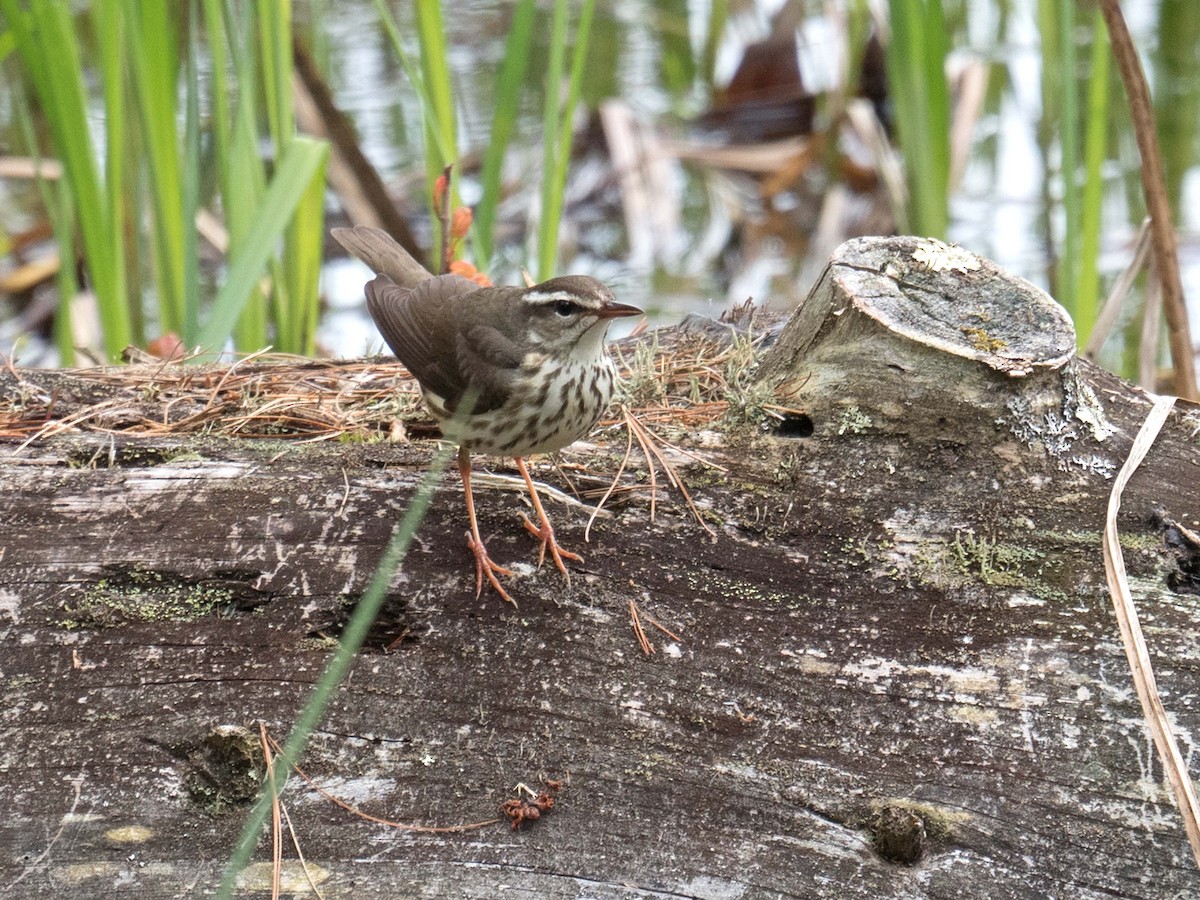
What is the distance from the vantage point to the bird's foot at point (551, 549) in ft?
9.62

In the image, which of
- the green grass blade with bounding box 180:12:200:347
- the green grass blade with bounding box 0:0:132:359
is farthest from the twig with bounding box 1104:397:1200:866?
the green grass blade with bounding box 0:0:132:359

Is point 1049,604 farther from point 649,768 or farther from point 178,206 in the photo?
point 178,206

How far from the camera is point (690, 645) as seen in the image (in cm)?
281

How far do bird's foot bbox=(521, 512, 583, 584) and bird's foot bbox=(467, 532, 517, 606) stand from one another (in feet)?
0.32

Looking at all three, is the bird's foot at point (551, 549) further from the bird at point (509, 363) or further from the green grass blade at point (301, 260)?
the green grass blade at point (301, 260)

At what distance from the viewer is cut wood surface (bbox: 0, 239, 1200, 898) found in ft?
8.27

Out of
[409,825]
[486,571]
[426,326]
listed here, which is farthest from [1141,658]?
[426,326]

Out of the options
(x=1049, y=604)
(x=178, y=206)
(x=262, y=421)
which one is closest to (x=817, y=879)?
(x=1049, y=604)

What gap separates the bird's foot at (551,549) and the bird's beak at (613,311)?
0.63m

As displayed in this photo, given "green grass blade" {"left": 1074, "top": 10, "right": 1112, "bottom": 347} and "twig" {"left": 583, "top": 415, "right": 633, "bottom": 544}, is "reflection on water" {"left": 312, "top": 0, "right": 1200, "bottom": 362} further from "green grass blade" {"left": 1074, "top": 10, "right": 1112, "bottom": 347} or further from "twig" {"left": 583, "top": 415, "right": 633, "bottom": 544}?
"twig" {"left": 583, "top": 415, "right": 633, "bottom": 544}

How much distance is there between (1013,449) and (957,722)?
71cm

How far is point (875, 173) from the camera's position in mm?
8984

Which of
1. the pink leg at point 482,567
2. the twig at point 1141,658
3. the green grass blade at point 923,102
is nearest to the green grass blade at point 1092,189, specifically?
the green grass blade at point 923,102

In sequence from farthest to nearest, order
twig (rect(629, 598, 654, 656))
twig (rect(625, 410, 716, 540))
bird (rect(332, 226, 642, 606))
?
bird (rect(332, 226, 642, 606))
twig (rect(625, 410, 716, 540))
twig (rect(629, 598, 654, 656))
